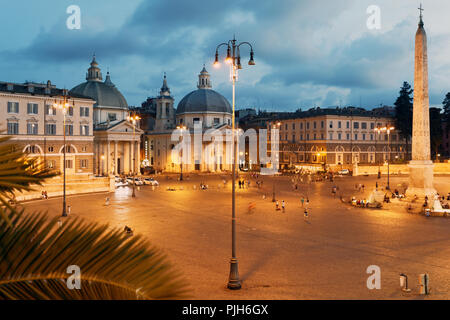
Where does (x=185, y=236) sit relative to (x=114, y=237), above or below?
below

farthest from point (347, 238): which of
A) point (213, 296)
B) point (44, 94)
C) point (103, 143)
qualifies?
point (103, 143)

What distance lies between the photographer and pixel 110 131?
66312 millimetres

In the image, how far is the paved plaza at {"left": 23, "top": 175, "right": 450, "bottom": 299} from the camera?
12.7 m

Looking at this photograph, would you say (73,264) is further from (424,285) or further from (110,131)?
(110,131)

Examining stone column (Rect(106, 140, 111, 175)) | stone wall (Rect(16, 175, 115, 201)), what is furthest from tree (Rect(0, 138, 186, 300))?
stone column (Rect(106, 140, 111, 175))

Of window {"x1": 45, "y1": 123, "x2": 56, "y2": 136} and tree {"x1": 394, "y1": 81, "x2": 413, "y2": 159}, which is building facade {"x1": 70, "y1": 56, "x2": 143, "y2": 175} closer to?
window {"x1": 45, "y1": 123, "x2": 56, "y2": 136}

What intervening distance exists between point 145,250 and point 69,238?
0.39m

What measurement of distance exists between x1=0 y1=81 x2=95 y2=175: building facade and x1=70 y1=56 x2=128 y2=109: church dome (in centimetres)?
1698

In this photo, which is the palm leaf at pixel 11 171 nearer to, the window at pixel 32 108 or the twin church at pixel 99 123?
the twin church at pixel 99 123

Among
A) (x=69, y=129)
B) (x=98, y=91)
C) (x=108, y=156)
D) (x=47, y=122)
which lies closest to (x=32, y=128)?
(x=47, y=122)

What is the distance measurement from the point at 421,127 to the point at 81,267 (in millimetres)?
34967

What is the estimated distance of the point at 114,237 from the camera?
6.67 ft
